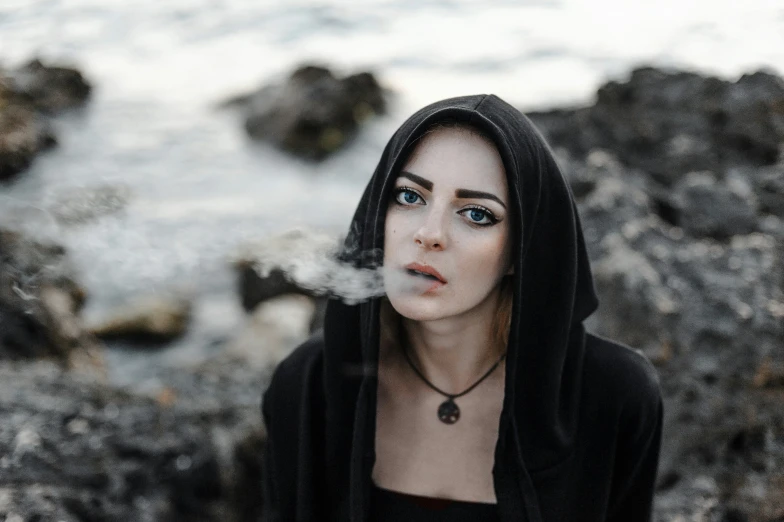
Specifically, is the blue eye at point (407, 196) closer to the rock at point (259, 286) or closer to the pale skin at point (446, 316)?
the pale skin at point (446, 316)

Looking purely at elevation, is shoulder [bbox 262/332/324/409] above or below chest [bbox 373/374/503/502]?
above

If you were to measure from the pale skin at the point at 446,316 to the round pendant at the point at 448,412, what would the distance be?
0.01m

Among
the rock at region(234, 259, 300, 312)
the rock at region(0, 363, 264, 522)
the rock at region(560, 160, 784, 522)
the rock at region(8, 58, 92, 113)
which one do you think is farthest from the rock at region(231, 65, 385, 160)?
the rock at region(0, 363, 264, 522)

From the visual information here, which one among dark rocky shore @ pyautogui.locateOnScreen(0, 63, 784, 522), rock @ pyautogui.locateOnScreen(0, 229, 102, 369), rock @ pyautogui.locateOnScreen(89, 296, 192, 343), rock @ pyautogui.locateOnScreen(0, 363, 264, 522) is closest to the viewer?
rock @ pyautogui.locateOnScreen(0, 363, 264, 522)

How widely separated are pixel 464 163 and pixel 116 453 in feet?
5.40

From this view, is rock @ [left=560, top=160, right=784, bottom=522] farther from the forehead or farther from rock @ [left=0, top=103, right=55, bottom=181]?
rock @ [left=0, top=103, right=55, bottom=181]

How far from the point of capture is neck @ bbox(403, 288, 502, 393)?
2150mm

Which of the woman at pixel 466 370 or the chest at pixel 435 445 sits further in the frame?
the chest at pixel 435 445

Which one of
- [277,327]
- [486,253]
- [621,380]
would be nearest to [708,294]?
[621,380]

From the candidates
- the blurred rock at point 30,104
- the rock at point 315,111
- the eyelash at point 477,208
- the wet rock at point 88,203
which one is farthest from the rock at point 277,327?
the rock at point 315,111

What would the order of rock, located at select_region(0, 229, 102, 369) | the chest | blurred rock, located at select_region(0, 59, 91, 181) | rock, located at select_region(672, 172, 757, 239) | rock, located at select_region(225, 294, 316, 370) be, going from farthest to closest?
blurred rock, located at select_region(0, 59, 91, 181) → rock, located at select_region(225, 294, 316, 370) → rock, located at select_region(672, 172, 757, 239) → rock, located at select_region(0, 229, 102, 369) → the chest

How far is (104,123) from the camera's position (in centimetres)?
1009

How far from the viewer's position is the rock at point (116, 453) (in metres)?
2.29

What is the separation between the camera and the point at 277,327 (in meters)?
5.61
